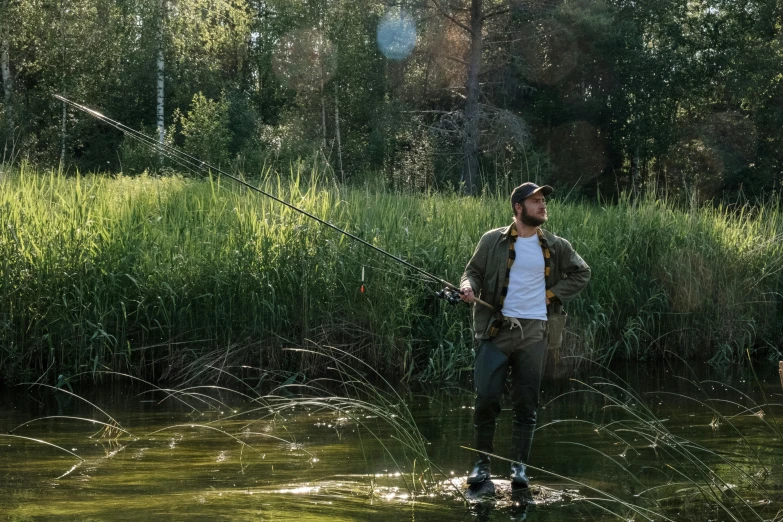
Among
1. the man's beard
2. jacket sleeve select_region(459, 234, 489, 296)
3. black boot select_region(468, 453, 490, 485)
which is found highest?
the man's beard

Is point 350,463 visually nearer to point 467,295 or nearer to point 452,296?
point 452,296

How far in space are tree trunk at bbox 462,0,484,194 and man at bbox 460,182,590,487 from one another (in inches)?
828

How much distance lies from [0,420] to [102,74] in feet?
94.8

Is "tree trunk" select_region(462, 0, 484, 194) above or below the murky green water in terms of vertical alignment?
above

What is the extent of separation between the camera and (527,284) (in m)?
5.47

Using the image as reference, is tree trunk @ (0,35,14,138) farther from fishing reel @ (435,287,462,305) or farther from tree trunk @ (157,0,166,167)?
fishing reel @ (435,287,462,305)

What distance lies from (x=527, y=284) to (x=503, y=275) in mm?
147

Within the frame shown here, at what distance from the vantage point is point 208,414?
25.3ft

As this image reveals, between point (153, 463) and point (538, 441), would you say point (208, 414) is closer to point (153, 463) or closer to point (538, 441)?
point (153, 463)

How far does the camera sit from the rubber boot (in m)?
5.38

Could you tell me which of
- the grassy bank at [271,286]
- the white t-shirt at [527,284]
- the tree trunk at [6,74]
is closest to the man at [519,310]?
the white t-shirt at [527,284]

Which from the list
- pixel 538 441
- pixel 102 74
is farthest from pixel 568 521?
pixel 102 74

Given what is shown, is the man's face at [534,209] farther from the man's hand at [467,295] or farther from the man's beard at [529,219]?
the man's hand at [467,295]

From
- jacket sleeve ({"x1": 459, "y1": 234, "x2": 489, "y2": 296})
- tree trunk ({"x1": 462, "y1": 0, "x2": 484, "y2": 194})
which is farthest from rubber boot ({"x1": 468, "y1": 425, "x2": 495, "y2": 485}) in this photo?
tree trunk ({"x1": 462, "y1": 0, "x2": 484, "y2": 194})
